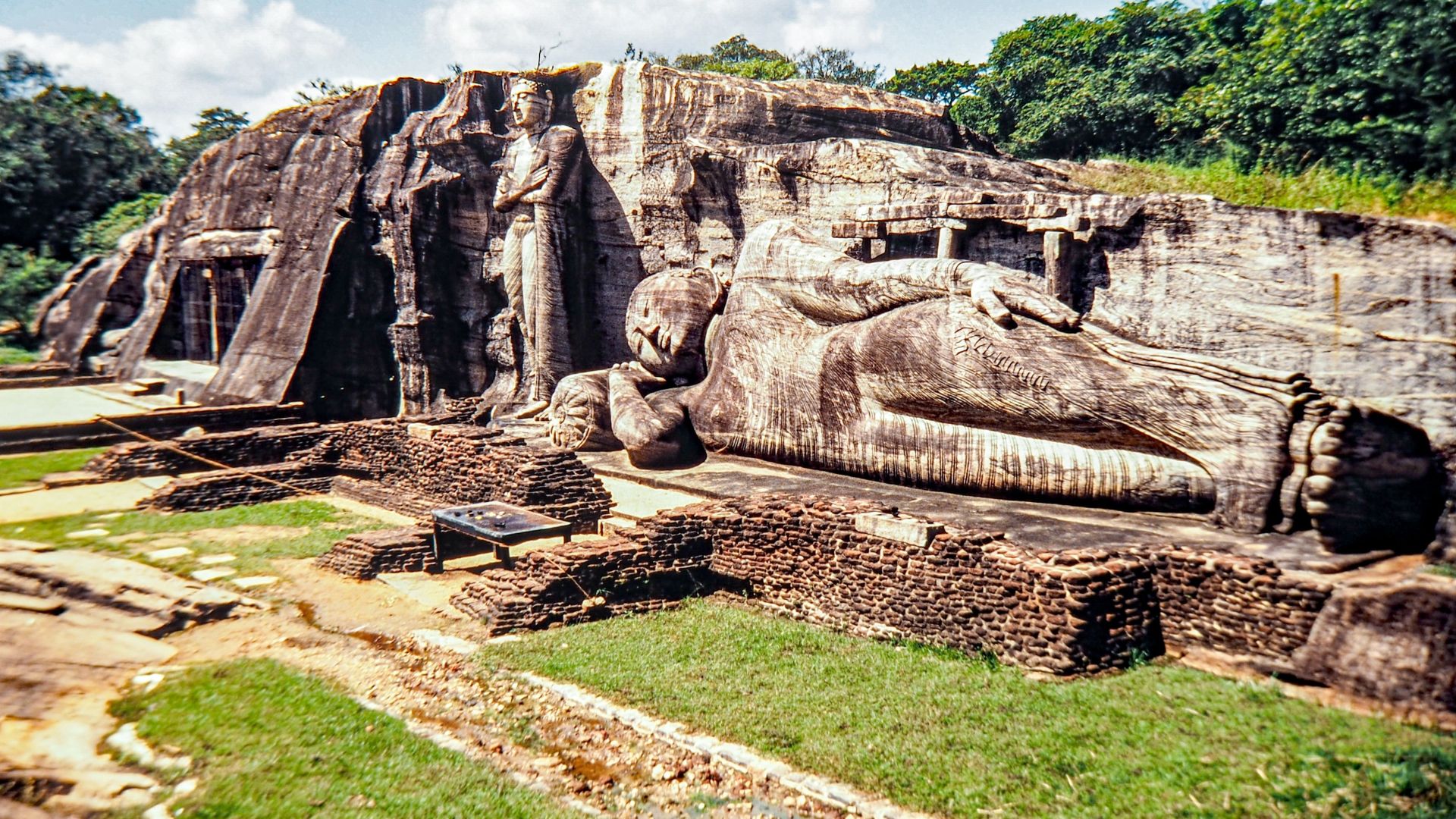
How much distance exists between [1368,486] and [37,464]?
42.6 ft

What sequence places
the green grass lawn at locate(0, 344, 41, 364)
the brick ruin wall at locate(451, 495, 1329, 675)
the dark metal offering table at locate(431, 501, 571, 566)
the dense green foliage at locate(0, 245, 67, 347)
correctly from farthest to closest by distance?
the dense green foliage at locate(0, 245, 67, 347)
the green grass lawn at locate(0, 344, 41, 364)
the dark metal offering table at locate(431, 501, 571, 566)
the brick ruin wall at locate(451, 495, 1329, 675)

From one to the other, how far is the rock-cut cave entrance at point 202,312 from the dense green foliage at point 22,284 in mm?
5281

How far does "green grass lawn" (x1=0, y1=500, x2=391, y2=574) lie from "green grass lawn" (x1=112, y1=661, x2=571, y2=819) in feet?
9.53

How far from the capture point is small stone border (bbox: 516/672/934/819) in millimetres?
4660

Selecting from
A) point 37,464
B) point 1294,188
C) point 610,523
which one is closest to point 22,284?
point 37,464

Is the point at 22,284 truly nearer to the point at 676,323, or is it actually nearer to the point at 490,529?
the point at 676,323

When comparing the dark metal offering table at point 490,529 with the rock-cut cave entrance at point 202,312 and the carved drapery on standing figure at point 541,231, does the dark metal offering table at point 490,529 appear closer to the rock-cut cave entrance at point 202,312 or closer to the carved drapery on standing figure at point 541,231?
the carved drapery on standing figure at point 541,231

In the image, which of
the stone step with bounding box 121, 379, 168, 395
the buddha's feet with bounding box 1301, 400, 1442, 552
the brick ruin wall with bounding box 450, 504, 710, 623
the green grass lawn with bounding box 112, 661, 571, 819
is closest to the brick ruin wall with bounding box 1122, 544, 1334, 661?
the buddha's feet with bounding box 1301, 400, 1442, 552

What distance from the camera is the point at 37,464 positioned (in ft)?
39.4

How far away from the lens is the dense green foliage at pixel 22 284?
70.5 ft

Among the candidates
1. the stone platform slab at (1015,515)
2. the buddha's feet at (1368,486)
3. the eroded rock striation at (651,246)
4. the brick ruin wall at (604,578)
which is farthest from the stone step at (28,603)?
the buddha's feet at (1368,486)

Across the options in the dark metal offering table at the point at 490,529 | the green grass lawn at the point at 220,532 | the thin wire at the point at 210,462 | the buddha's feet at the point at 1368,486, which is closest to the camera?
the buddha's feet at the point at 1368,486

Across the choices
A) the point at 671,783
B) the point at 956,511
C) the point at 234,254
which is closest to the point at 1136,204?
the point at 956,511

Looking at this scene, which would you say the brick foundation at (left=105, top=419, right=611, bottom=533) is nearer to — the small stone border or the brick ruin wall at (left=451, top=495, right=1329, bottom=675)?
the brick ruin wall at (left=451, top=495, right=1329, bottom=675)
